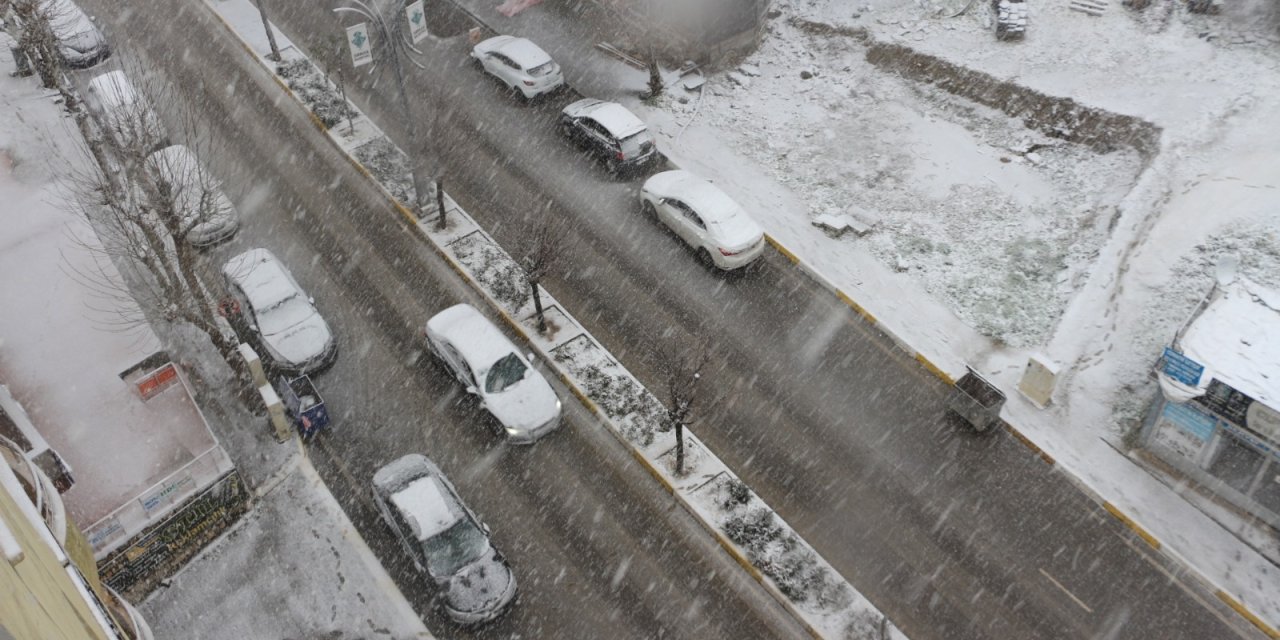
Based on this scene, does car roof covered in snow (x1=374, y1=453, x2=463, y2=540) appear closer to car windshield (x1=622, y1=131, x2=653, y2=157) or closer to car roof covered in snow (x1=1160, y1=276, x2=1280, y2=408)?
car windshield (x1=622, y1=131, x2=653, y2=157)

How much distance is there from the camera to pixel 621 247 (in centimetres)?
2500

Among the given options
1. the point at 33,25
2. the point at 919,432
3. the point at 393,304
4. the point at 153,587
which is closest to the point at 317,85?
the point at 33,25

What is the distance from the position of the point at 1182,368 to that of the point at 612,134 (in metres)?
15.6

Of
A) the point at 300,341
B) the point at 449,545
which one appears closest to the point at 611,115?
the point at 300,341

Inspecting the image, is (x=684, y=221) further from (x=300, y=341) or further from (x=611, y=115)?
(x=300, y=341)

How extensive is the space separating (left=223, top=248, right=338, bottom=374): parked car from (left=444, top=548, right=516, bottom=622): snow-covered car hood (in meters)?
7.28

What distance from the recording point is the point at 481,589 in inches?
679

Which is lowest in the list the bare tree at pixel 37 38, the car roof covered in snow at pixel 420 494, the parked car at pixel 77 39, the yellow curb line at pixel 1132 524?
the yellow curb line at pixel 1132 524

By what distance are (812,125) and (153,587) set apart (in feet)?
70.5

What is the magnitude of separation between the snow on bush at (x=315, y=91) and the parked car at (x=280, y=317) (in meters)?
7.90

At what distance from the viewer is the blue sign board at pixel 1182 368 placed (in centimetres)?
1756

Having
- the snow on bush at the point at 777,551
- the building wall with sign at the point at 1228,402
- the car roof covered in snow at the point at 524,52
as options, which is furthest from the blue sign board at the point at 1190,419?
the car roof covered in snow at the point at 524,52

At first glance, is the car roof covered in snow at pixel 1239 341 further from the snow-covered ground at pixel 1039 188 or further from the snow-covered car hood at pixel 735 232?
the snow-covered car hood at pixel 735 232

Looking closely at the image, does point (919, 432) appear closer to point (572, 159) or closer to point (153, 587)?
point (572, 159)
